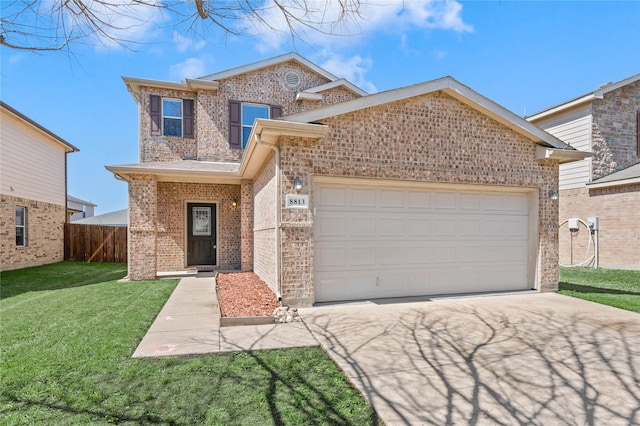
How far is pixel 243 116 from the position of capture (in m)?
13.3

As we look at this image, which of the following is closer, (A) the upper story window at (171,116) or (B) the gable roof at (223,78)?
(B) the gable roof at (223,78)

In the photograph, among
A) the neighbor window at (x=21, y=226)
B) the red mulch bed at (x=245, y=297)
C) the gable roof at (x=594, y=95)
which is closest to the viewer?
the red mulch bed at (x=245, y=297)

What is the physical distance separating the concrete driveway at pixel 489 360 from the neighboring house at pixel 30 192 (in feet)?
41.4

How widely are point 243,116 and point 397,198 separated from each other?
832 centimetres

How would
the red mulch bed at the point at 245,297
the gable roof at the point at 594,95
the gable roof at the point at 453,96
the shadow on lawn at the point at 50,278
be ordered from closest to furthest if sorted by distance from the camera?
1. the red mulch bed at the point at 245,297
2. the gable roof at the point at 453,96
3. the shadow on lawn at the point at 50,278
4. the gable roof at the point at 594,95

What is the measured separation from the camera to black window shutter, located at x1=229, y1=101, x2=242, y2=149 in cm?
1301

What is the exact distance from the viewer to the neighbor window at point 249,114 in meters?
13.2

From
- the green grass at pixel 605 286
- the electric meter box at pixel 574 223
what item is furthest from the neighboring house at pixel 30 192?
the electric meter box at pixel 574 223

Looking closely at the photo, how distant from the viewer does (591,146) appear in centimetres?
1363

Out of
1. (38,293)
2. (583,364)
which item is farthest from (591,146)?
(38,293)

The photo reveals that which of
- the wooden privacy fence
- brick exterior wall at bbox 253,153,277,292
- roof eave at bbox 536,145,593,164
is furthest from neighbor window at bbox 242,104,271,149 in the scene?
roof eave at bbox 536,145,593,164

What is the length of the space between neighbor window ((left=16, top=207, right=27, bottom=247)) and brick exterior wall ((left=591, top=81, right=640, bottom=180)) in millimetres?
22173

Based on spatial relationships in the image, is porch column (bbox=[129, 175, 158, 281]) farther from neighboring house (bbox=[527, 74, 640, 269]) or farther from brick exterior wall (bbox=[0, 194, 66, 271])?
neighboring house (bbox=[527, 74, 640, 269])

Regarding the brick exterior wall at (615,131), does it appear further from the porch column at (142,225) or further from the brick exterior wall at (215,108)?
the porch column at (142,225)
